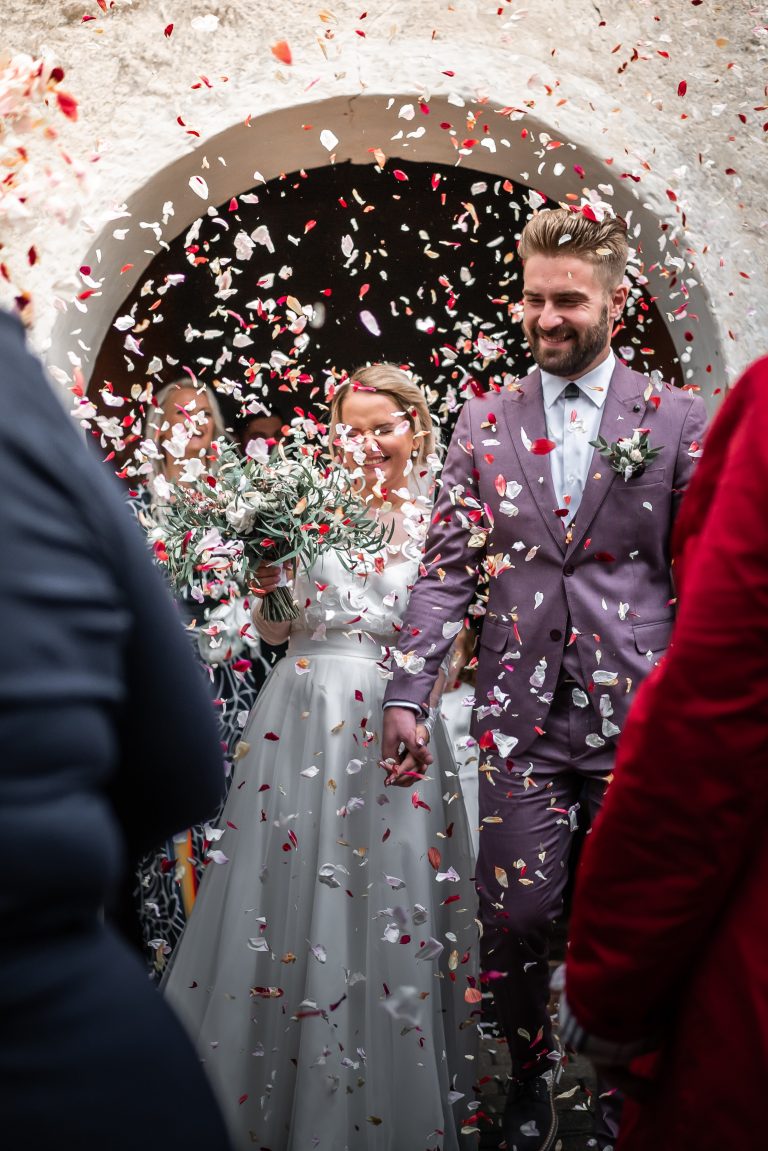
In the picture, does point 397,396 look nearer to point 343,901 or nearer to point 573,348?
point 573,348

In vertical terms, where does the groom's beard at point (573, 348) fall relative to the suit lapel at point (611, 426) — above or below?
above

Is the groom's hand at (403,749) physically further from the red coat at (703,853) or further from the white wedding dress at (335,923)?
the red coat at (703,853)

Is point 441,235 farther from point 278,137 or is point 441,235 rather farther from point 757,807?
point 757,807

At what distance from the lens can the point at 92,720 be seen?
993mm

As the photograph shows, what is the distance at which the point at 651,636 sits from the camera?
305 cm

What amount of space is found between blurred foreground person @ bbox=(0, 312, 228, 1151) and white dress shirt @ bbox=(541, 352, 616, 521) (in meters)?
2.21

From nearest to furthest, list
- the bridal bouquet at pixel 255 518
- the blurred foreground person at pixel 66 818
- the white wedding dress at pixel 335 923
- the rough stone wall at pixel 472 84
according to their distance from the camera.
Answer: the blurred foreground person at pixel 66 818 → the white wedding dress at pixel 335 923 → the bridal bouquet at pixel 255 518 → the rough stone wall at pixel 472 84

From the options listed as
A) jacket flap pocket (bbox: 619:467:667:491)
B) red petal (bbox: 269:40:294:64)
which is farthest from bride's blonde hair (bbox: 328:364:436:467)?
red petal (bbox: 269:40:294:64)

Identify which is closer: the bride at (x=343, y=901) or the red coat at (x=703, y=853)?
the red coat at (x=703, y=853)

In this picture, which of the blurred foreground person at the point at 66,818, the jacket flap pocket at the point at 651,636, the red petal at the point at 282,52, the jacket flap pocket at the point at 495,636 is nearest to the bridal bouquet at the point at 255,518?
the jacket flap pocket at the point at 495,636

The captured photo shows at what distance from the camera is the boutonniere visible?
3.04m

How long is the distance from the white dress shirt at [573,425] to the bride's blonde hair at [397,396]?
58cm

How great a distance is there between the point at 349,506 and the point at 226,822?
100 centimetres

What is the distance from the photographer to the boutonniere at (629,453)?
9.96ft
